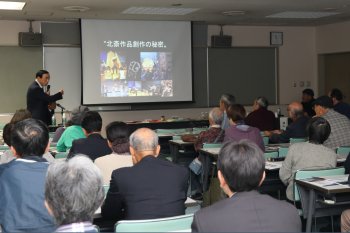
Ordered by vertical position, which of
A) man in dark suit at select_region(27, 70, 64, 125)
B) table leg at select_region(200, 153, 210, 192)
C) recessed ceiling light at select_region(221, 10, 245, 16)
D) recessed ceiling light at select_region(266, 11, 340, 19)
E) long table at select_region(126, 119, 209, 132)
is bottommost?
table leg at select_region(200, 153, 210, 192)

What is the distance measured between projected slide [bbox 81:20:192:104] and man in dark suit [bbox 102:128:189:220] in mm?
7511

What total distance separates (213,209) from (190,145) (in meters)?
4.73

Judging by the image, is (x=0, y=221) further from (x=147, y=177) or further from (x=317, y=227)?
(x=317, y=227)

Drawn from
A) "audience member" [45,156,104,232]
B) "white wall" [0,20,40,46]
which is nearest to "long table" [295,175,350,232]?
"audience member" [45,156,104,232]

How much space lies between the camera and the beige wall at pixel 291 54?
462 inches

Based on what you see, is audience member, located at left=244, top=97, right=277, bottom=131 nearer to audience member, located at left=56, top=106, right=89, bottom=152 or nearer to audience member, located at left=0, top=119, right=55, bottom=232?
audience member, located at left=56, top=106, right=89, bottom=152

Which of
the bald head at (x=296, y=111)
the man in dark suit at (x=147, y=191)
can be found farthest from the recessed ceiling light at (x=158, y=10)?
the man in dark suit at (x=147, y=191)

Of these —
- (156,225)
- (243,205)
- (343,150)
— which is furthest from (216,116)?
(243,205)

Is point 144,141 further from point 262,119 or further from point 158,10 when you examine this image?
point 158,10

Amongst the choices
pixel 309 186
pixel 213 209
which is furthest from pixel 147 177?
pixel 309 186

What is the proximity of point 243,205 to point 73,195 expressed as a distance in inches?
28.1

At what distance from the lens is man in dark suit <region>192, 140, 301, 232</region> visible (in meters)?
2.01

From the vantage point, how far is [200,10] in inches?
363

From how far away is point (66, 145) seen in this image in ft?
17.6
